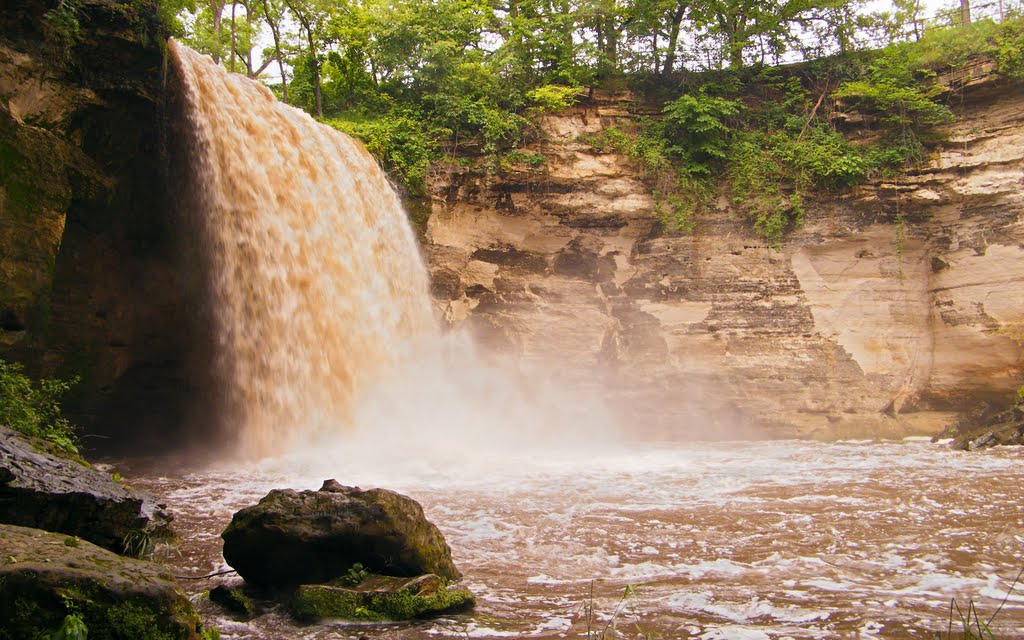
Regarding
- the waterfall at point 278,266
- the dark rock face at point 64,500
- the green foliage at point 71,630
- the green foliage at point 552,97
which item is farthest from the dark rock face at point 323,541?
the green foliage at point 552,97

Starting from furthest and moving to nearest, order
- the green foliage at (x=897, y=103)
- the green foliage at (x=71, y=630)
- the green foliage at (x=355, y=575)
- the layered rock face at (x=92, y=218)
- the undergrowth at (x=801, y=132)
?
the undergrowth at (x=801, y=132)
the green foliage at (x=897, y=103)
the layered rock face at (x=92, y=218)
the green foliage at (x=355, y=575)
the green foliage at (x=71, y=630)

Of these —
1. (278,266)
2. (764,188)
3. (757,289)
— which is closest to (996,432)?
(757,289)

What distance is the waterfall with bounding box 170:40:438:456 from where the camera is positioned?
10086 mm

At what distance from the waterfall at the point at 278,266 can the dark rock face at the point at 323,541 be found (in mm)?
6389

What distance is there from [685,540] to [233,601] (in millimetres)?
3129

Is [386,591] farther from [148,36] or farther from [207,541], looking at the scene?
[148,36]

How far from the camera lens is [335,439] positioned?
1057cm

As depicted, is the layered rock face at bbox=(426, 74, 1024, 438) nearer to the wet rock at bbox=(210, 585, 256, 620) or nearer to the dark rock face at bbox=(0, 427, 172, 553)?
the dark rock face at bbox=(0, 427, 172, 553)

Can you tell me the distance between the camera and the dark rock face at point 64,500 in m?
3.65

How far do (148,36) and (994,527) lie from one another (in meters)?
10.5

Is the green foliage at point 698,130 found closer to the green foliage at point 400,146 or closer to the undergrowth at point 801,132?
the undergrowth at point 801,132

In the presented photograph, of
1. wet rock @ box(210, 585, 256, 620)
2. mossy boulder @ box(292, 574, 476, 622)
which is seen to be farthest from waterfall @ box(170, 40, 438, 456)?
mossy boulder @ box(292, 574, 476, 622)

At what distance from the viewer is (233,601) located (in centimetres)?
370

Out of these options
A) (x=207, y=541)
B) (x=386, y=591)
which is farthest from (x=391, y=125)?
(x=386, y=591)
